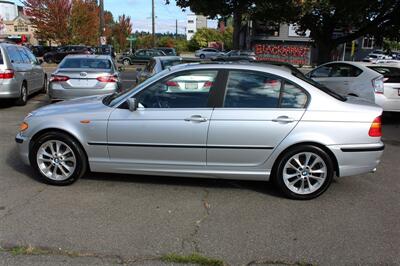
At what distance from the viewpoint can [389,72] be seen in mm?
10148

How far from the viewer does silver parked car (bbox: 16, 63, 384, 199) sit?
5.04m

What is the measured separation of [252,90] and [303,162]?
40.3 inches

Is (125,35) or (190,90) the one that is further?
(125,35)

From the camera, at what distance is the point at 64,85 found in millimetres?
10375

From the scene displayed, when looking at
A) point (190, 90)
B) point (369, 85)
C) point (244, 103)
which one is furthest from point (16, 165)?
point (369, 85)

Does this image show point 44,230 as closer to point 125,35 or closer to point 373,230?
point 373,230

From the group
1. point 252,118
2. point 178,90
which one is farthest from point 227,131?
point 178,90

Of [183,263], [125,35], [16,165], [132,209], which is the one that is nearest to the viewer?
[183,263]

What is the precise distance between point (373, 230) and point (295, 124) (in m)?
1.39

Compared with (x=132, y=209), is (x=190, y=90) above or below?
above

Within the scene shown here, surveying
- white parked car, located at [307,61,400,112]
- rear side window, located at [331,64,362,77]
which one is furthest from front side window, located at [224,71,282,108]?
rear side window, located at [331,64,362,77]

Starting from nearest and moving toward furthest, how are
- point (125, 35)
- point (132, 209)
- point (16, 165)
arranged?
point (132, 209) → point (16, 165) → point (125, 35)

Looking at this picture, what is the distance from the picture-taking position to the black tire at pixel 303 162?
505 centimetres

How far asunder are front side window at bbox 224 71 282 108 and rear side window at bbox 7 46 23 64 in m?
8.10
